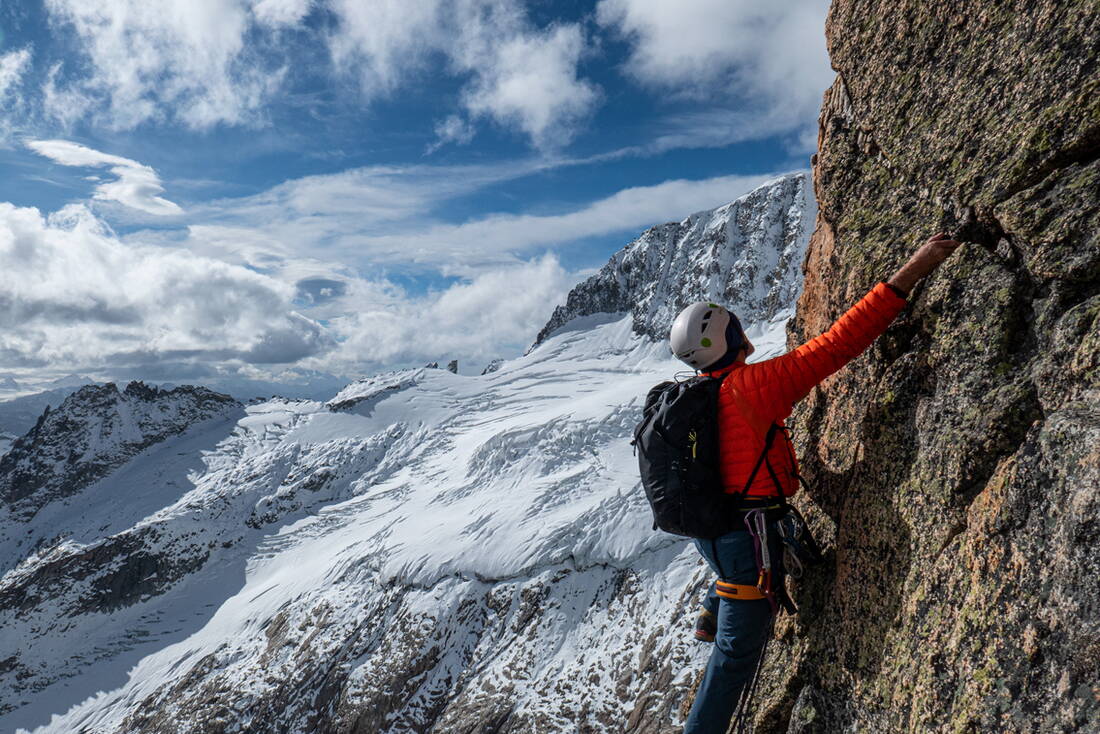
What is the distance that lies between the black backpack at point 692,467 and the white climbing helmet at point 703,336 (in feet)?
0.97

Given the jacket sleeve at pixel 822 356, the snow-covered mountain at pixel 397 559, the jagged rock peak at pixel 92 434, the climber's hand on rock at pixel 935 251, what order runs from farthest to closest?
the jagged rock peak at pixel 92 434
the snow-covered mountain at pixel 397 559
the jacket sleeve at pixel 822 356
the climber's hand on rock at pixel 935 251

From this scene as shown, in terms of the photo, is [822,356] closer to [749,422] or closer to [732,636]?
[749,422]

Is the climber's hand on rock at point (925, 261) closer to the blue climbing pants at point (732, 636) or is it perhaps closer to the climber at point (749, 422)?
the climber at point (749, 422)

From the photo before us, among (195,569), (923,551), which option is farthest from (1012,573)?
(195,569)

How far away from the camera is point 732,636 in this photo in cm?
503

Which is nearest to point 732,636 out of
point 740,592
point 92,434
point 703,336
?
point 740,592

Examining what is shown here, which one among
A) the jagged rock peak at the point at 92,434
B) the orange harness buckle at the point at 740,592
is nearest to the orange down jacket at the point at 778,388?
the orange harness buckle at the point at 740,592

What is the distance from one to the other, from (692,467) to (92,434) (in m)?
227

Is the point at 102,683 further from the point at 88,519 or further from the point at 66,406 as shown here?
the point at 66,406

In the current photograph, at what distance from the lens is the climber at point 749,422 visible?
450 centimetres

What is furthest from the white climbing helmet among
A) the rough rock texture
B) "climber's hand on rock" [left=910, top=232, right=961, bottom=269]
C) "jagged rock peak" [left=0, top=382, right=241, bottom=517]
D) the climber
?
"jagged rock peak" [left=0, top=382, right=241, bottom=517]

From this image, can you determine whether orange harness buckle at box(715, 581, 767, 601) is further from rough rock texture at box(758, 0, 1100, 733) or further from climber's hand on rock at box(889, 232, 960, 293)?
climber's hand on rock at box(889, 232, 960, 293)

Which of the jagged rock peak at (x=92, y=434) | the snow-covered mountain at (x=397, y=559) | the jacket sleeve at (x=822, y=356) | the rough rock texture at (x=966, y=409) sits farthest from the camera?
the jagged rock peak at (x=92, y=434)

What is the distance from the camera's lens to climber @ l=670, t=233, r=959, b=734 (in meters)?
4.50
